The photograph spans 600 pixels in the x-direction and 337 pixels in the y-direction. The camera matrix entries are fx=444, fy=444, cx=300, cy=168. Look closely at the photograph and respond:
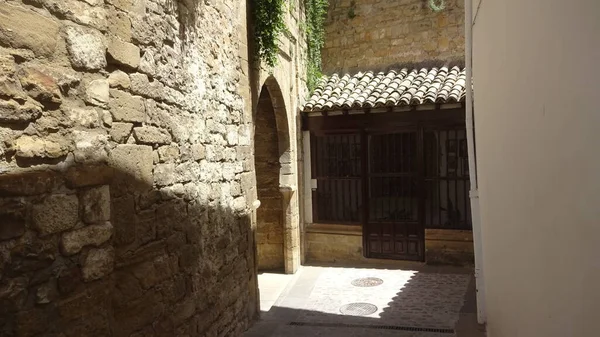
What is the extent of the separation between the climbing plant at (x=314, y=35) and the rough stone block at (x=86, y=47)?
6.54 m

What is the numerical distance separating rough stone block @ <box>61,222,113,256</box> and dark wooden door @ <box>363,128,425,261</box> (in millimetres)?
6211

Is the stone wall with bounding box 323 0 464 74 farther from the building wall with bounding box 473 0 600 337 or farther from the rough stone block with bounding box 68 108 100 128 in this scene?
the rough stone block with bounding box 68 108 100 128

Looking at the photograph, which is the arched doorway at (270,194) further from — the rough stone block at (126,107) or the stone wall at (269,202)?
the rough stone block at (126,107)

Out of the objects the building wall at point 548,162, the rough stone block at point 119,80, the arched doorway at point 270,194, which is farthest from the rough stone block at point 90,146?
the arched doorway at point 270,194

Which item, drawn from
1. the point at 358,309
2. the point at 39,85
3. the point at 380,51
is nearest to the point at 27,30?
the point at 39,85

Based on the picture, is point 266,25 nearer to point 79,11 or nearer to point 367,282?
point 79,11

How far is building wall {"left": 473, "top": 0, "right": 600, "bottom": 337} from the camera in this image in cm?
114

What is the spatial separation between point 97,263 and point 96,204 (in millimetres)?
315

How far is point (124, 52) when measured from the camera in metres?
2.63

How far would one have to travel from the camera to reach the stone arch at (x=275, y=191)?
25.1 feet

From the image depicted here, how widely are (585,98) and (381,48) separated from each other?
328 inches

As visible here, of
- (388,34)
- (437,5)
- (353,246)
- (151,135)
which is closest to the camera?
(151,135)

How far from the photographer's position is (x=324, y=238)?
27.7 feet

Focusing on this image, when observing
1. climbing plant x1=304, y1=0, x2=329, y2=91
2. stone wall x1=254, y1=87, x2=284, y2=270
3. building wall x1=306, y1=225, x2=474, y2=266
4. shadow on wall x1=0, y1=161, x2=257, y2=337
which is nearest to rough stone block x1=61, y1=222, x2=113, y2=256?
shadow on wall x1=0, y1=161, x2=257, y2=337
